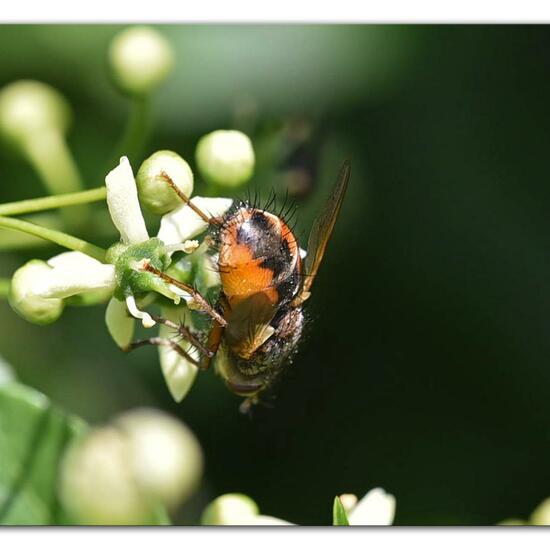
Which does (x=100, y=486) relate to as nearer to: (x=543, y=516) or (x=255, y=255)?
(x=255, y=255)

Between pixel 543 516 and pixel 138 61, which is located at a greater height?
pixel 138 61

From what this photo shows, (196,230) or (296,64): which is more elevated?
(296,64)

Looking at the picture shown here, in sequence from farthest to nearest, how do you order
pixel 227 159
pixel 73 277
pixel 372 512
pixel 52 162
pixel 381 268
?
pixel 381 268 < pixel 52 162 < pixel 372 512 < pixel 227 159 < pixel 73 277

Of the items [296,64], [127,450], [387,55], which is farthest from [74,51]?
[127,450]

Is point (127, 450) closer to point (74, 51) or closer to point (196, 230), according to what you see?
point (196, 230)

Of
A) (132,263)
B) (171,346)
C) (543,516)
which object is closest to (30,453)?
(171,346)

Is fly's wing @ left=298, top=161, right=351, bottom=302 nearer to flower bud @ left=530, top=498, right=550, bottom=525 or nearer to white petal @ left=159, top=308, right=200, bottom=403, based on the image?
white petal @ left=159, top=308, right=200, bottom=403
